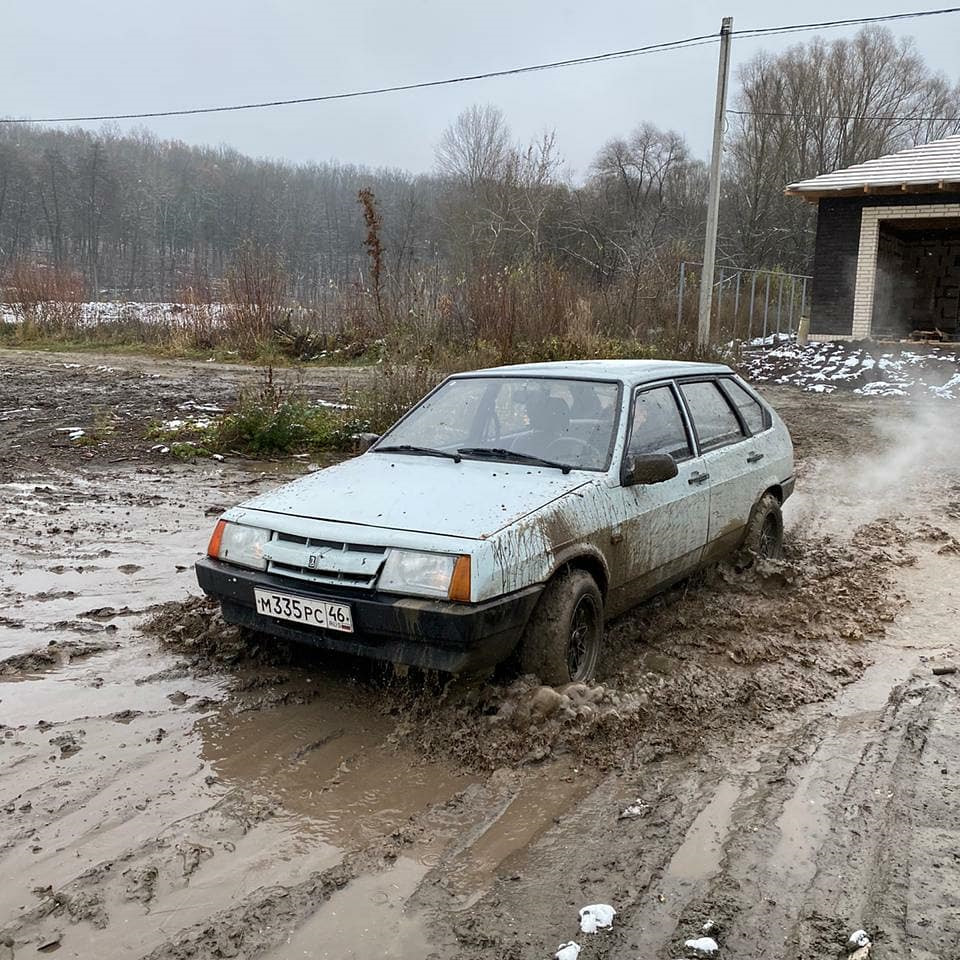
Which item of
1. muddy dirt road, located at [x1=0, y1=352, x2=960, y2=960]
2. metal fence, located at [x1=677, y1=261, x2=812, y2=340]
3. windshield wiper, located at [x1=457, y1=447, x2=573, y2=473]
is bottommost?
muddy dirt road, located at [x1=0, y1=352, x2=960, y2=960]

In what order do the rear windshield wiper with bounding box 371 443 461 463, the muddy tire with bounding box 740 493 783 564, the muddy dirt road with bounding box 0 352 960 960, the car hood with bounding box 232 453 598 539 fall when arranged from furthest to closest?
the muddy tire with bounding box 740 493 783 564, the rear windshield wiper with bounding box 371 443 461 463, the car hood with bounding box 232 453 598 539, the muddy dirt road with bounding box 0 352 960 960

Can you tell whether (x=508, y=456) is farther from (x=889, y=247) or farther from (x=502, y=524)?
(x=889, y=247)

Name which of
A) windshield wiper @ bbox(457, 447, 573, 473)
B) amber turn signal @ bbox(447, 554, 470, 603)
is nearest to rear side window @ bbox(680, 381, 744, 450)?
windshield wiper @ bbox(457, 447, 573, 473)

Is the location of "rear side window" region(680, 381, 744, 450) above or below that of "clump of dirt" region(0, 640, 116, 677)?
above

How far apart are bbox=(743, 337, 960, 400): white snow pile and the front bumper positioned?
14.6 meters

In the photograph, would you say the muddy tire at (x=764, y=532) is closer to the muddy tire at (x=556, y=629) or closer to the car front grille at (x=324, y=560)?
the muddy tire at (x=556, y=629)

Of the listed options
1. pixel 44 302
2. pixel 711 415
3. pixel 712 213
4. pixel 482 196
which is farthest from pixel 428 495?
pixel 482 196

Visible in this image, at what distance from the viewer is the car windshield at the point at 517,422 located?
4.45 m

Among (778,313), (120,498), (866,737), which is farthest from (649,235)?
(866,737)

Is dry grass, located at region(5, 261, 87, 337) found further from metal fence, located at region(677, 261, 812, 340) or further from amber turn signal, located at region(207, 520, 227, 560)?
amber turn signal, located at region(207, 520, 227, 560)

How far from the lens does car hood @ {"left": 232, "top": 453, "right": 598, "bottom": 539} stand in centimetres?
368

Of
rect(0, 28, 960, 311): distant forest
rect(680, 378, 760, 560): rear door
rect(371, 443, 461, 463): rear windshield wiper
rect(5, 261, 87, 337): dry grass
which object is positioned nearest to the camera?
rect(371, 443, 461, 463): rear windshield wiper

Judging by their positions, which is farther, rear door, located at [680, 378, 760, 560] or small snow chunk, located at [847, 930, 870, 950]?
rear door, located at [680, 378, 760, 560]

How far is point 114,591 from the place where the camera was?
529 cm
